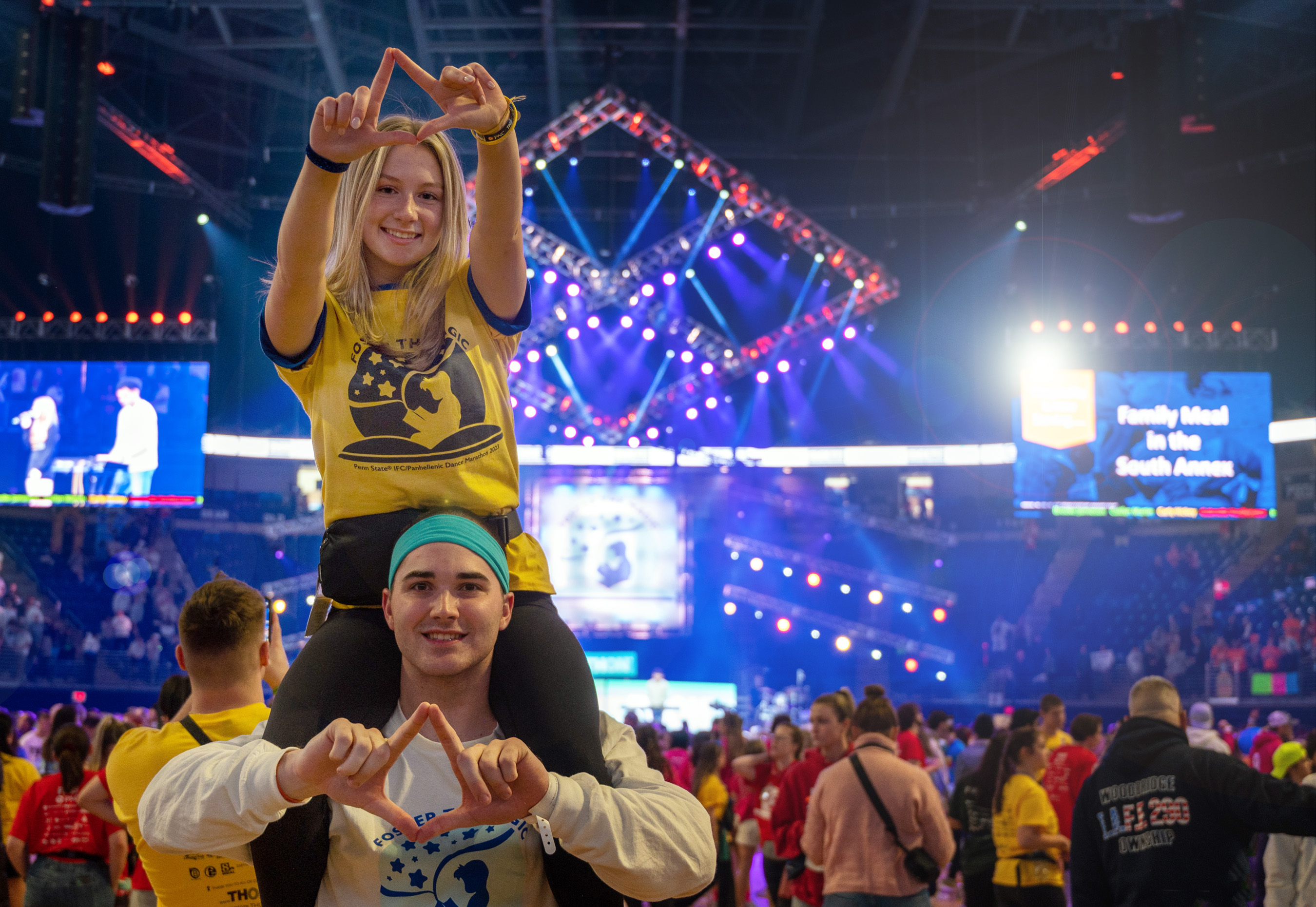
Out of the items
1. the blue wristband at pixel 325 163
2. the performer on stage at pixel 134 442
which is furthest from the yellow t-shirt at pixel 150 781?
the performer on stage at pixel 134 442

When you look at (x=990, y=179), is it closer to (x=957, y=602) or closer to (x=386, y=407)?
(x=957, y=602)

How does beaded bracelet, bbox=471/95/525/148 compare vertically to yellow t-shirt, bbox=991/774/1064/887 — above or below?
above

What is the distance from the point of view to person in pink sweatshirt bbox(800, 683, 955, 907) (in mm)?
4781

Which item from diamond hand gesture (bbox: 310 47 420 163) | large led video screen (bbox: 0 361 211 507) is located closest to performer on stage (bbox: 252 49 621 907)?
diamond hand gesture (bbox: 310 47 420 163)

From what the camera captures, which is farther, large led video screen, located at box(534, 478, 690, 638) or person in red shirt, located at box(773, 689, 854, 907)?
large led video screen, located at box(534, 478, 690, 638)

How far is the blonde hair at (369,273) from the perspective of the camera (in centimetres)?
221

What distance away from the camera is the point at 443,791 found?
2059mm

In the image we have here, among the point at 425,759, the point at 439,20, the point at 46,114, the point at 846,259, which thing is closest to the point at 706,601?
the point at 846,259

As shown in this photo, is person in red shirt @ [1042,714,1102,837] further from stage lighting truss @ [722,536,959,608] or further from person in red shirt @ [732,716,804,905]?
stage lighting truss @ [722,536,959,608]

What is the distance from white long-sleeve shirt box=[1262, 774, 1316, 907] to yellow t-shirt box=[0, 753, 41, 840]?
19.3 ft

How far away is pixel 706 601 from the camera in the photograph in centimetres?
2041

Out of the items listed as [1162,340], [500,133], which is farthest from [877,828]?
[1162,340]

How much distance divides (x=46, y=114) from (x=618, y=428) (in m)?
9.04

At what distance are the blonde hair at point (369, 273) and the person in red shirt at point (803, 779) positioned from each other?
4167mm
